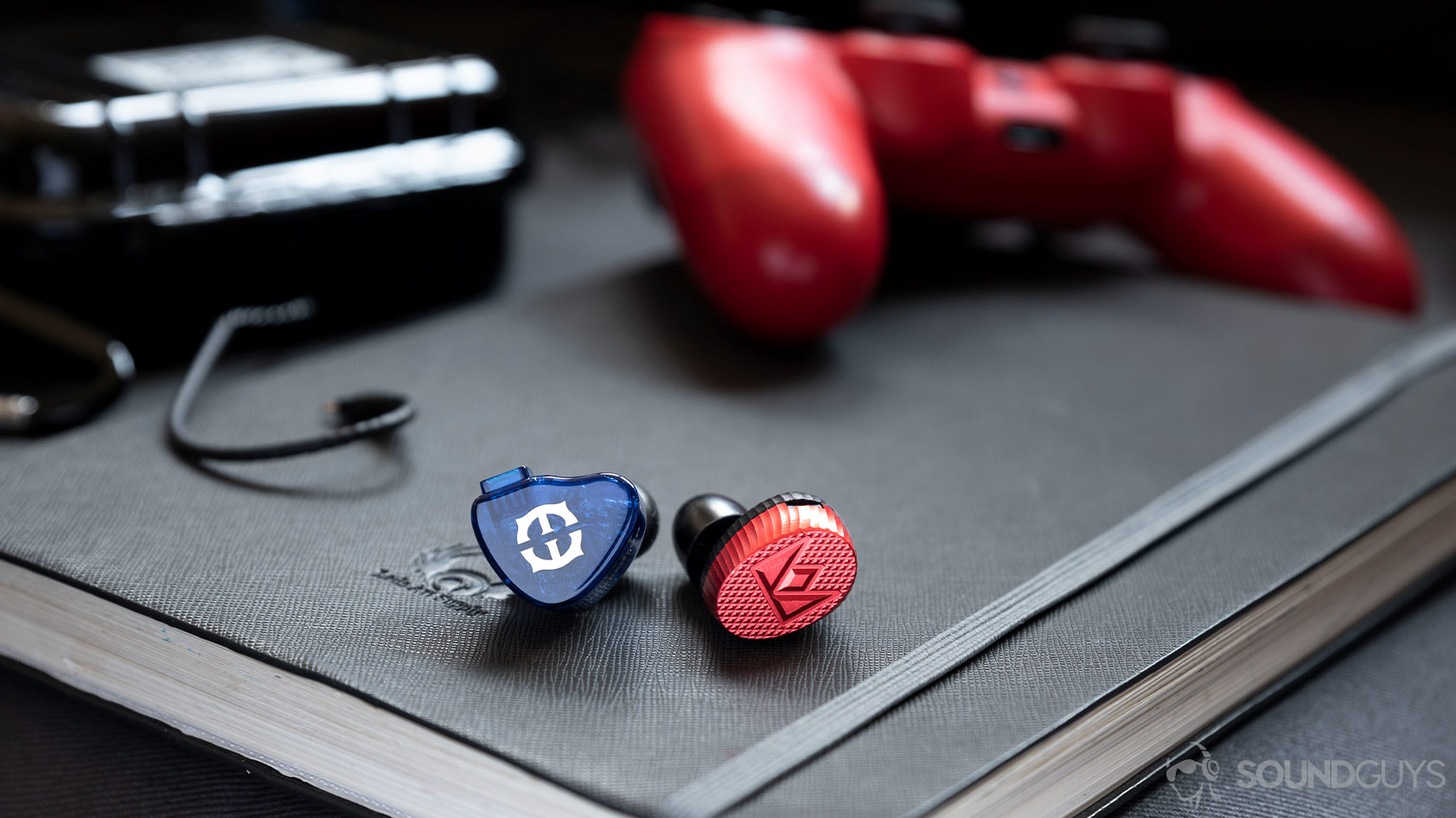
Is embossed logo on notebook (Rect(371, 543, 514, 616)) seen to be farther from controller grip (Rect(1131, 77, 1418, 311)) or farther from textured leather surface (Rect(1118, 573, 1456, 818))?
controller grip (Rect(1131, 77, 1418, 311))

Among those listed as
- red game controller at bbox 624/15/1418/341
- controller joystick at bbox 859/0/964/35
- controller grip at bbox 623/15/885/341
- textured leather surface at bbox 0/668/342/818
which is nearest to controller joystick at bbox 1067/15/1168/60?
red game controller at bbox 624/15/1418/341

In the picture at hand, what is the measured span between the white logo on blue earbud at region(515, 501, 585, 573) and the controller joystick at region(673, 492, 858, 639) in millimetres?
46

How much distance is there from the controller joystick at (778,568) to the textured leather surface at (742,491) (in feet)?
0.05

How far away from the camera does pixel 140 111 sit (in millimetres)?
614

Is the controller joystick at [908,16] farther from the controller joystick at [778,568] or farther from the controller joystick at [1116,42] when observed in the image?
the controller joystick at [778,568]

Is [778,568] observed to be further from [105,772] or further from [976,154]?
[976,154]

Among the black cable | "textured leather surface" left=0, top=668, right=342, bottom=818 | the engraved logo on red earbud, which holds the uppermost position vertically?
the engraved logo on red earbud

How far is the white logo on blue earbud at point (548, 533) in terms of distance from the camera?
15.2 inches

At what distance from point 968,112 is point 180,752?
0.60m

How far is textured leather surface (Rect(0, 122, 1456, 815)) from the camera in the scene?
0.36 m

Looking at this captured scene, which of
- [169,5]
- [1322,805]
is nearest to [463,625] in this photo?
[1322,805]

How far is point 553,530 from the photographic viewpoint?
1.27 feet

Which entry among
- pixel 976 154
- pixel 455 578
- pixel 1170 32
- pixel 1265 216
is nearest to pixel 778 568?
pixel 455 578

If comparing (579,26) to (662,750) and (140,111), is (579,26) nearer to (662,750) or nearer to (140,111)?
(140,111)
